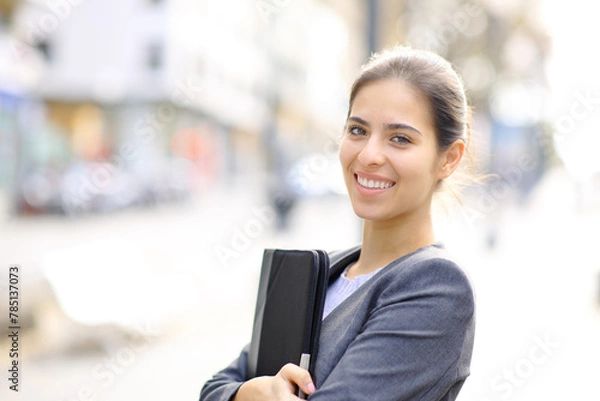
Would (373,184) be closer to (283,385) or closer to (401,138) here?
(401,138)

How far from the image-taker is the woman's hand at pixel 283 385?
1.60 metres

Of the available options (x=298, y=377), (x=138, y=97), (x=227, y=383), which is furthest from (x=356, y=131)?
(x=138, y=97)

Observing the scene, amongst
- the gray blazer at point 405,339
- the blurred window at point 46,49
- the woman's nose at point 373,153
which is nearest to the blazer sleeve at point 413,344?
the gray blazer at point 405,339

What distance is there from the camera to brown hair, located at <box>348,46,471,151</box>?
173 cm

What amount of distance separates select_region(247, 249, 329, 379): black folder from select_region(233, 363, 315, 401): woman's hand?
6 cm

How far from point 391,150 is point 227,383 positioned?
0.67m

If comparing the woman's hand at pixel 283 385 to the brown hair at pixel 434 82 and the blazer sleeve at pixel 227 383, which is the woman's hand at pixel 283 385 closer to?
the blazer sleeve at pixel 227 383

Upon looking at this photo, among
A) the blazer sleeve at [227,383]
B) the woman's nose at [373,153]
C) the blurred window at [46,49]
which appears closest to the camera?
the woman's nose at [373,153]

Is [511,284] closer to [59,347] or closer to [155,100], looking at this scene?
[59,347]

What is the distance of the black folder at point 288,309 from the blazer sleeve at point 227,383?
0.23ft

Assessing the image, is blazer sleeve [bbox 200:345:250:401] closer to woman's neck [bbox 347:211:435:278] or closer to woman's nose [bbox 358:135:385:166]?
woman's neck [bbox 347:211:435:278]

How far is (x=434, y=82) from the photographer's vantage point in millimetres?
1737

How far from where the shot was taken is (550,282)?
1240 cm

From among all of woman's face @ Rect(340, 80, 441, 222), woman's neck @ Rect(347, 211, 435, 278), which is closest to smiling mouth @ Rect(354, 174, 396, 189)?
woman's face @ Rect(340, 80, 441, 222)
